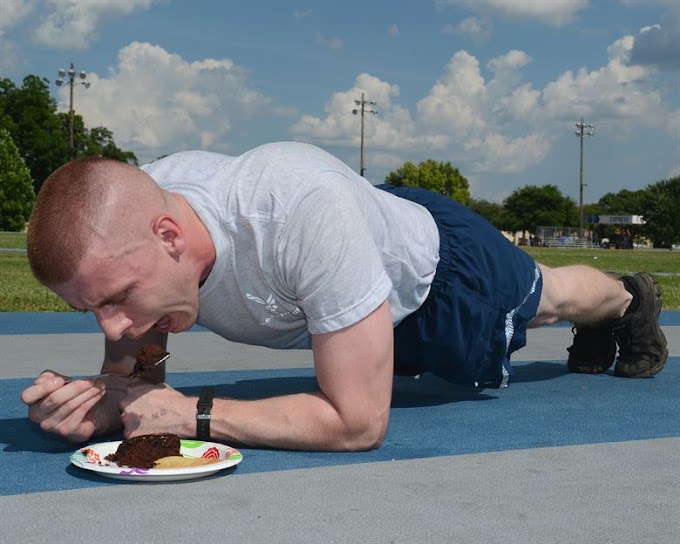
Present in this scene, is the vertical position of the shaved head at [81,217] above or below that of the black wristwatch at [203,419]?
above

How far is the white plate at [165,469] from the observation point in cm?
243

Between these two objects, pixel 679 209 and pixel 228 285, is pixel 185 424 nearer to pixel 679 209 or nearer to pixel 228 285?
pixel 228 285

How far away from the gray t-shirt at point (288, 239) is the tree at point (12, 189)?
56.2 metres

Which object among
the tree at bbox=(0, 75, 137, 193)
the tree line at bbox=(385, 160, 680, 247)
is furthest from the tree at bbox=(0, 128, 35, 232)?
the tree line at bbox=(385, 160, 680, 247)

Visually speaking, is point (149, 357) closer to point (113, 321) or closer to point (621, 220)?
point (113, 321)

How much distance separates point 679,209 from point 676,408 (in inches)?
3300

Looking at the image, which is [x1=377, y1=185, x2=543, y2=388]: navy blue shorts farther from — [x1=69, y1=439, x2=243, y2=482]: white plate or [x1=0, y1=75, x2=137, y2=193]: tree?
[x1=0, y1=75, x2=137, y2=193]: tree

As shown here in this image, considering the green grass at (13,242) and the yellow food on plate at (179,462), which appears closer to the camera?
the yellow food on plate at (179,462)

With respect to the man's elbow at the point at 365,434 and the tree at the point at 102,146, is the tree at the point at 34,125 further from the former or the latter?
the man's elbow at the point at 365,434

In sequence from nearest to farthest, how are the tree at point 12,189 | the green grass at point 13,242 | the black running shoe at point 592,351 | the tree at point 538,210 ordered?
the black running shoe at point 592,351, the green grass at point 13,242, the tree at point 12,189, the tree at point 538,210

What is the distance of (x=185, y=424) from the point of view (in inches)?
110

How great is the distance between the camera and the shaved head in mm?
2322

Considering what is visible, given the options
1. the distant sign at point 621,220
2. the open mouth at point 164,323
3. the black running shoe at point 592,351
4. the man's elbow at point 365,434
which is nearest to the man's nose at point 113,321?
the open mouth at point 164,323

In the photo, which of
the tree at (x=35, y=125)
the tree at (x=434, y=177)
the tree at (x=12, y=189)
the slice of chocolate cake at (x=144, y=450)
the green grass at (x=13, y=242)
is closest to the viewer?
the slice of chocolate cake at (x=144, y=450)
